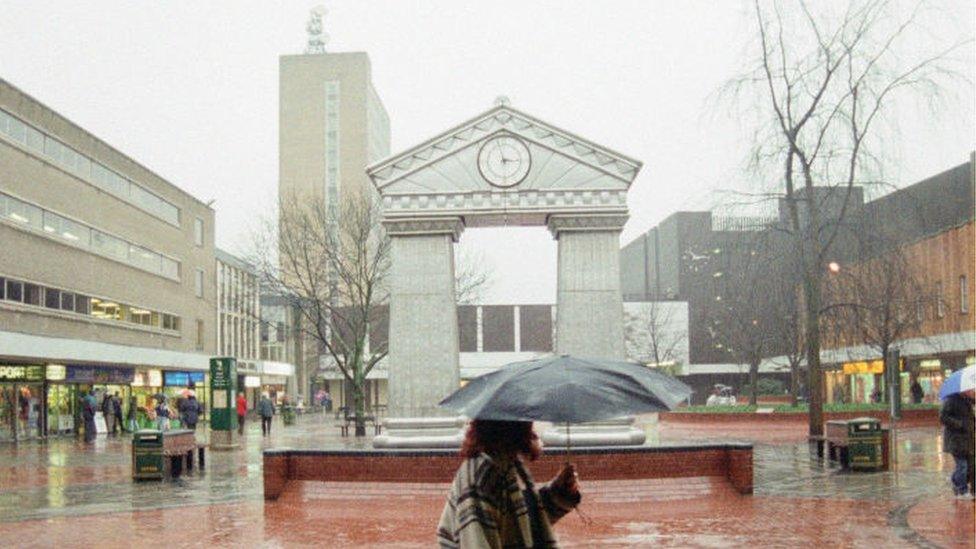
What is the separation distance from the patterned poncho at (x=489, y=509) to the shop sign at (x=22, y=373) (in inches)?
1467

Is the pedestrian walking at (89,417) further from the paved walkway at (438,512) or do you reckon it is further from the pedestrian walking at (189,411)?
the paved walkway at (438,512)

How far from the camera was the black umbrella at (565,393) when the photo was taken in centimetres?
574

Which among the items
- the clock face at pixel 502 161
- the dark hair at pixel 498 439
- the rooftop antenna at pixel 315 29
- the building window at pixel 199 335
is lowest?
the dark hair at pixel 498 439

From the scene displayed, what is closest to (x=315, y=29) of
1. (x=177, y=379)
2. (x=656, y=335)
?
(x=656, y=335)

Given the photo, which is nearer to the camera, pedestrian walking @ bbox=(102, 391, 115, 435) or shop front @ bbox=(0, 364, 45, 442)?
shop front @ bbox=(0, 364, 45, 442)

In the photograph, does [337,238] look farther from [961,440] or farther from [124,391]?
[961,440]

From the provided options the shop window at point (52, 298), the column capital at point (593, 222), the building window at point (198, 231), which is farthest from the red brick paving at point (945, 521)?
the building window at point (198, 231)

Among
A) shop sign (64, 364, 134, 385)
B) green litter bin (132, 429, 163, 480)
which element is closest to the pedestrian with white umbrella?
green litter bin (132, 429, 163, 480)

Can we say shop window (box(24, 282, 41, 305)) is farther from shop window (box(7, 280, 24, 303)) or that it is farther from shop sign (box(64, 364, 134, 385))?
Answer: shop sign (box(64, 364, 134, 385))

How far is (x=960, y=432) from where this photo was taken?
51.8 ft

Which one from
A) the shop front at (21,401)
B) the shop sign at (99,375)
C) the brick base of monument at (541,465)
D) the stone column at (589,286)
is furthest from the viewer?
the shop sign at (99,375)

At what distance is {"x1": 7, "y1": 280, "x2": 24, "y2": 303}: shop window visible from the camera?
1516 inches

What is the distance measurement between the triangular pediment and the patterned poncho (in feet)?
43.8

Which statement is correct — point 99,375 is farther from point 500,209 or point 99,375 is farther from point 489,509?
point 489,509
